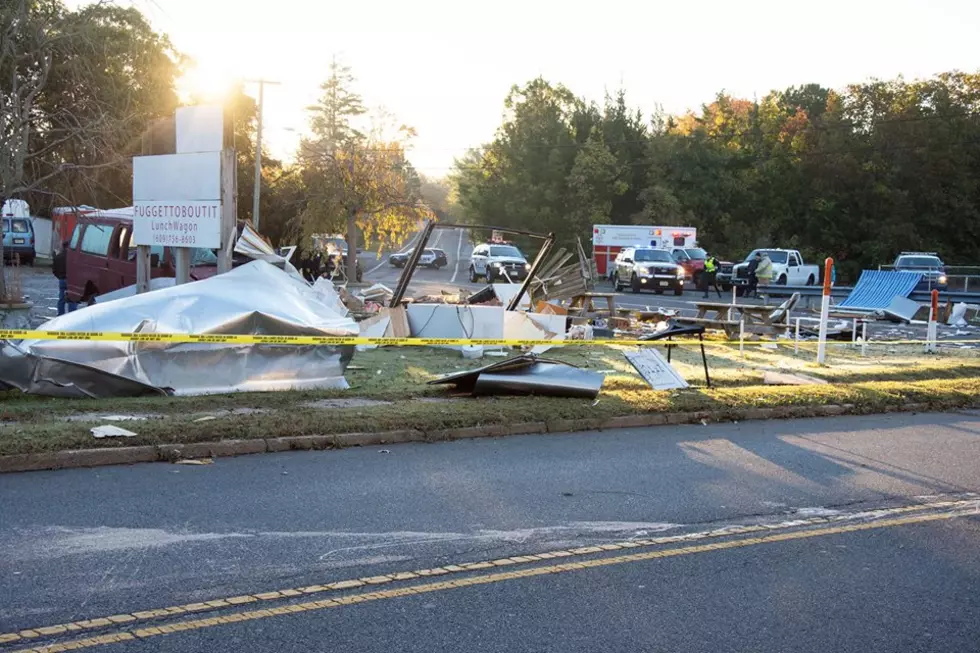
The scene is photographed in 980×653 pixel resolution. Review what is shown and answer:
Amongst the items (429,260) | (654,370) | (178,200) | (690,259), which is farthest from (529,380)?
(429,260)

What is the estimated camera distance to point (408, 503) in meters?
6.84

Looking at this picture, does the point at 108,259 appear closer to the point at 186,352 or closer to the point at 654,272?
the point at 186,352

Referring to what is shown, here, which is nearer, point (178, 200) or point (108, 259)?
point (178, 200)

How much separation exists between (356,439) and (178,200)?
7679 mm

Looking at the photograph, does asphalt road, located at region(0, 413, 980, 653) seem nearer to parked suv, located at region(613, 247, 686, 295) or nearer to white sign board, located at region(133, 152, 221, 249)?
white sign board, located at region(133, 152, 221, 249)

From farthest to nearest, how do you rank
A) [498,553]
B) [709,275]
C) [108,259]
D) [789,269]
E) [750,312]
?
[789,269]
[709,275]
[750,312]
[108,259]
[498,553]

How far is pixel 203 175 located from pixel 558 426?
7446 mm

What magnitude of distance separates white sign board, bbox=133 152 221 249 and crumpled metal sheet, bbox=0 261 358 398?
2392 millimetres

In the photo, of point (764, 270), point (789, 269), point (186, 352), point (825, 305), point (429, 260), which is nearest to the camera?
point (186, 352)

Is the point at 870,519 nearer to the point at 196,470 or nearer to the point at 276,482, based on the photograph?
the point at 276,482

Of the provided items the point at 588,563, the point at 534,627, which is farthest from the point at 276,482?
the point at 534,627

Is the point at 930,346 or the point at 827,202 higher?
the point at 827,202

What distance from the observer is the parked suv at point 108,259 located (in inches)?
746

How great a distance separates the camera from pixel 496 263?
141 ft
